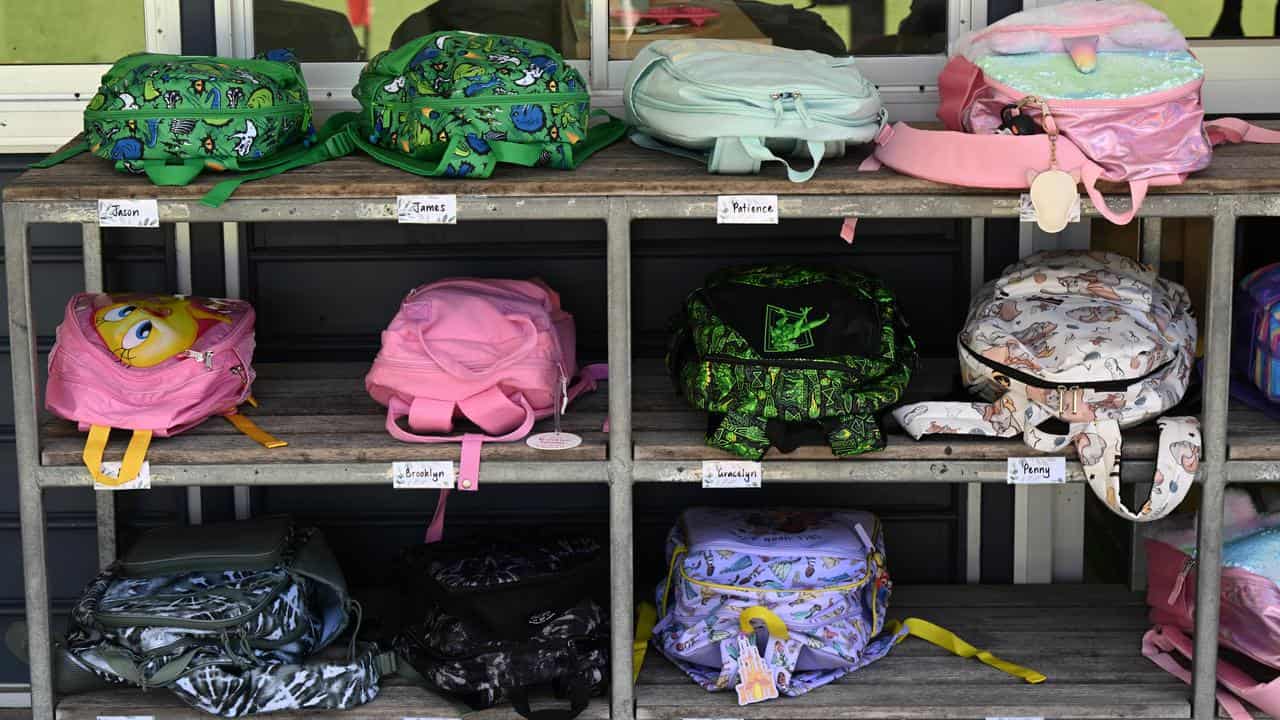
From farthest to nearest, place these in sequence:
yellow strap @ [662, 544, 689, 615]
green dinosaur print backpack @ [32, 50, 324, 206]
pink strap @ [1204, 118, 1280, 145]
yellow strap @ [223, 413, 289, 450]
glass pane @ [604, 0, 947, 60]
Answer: glass pane @ [604, 0, 947, 60] → yellow strap @ [662, 544, 689, 615] → pink strap @ [1204, 118, 1280, 145] → yellow strap @ [223, 413, 289, 450] → green dinosaur print backpack @ [32, 50, 324, 206]

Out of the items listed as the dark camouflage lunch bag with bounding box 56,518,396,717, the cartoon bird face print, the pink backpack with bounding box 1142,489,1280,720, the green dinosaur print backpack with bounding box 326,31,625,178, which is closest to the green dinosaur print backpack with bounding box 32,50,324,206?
the green dinosaur print backpack with bounding box 326,31,625,178

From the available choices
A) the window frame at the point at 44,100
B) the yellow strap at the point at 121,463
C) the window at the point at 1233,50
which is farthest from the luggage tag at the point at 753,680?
the window frame at the point at 44,100

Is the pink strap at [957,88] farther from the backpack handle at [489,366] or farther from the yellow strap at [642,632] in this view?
the yellow strap at [642,632]

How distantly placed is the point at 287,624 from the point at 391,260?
35.5 inches

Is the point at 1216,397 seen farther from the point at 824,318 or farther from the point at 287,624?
the point at 287,624

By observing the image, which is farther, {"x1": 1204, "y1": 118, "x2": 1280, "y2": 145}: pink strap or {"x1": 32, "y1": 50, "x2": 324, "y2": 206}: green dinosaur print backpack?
{"x1": 1204, "y1": 118, "x2": 1280, "y2": 145}: pink strap

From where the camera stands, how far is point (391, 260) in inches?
128

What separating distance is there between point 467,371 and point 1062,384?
1103mm

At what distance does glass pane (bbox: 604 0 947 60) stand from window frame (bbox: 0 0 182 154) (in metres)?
1.03

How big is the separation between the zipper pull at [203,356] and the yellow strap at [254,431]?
0.12 meters

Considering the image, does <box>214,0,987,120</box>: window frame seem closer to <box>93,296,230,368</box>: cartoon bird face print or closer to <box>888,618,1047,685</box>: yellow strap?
<box>93,296,230,368</box>: cartoon bird face print

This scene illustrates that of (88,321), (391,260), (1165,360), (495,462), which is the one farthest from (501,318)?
(1165,360)

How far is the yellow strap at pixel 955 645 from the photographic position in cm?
280

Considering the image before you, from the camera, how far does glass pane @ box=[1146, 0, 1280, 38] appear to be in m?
3.17
